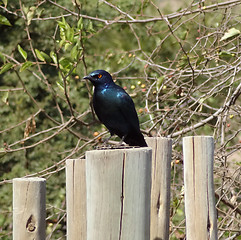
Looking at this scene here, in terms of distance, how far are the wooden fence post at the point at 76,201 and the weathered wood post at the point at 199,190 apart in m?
0.49

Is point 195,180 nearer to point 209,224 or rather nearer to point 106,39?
point 209,224

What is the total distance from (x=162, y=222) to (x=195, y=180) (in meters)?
0.32

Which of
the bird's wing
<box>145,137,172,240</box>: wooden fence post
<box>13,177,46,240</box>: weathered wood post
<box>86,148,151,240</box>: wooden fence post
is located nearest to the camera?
<box>86,148,151,240</box>: wooden fence post

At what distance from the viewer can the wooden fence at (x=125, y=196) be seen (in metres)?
2.26

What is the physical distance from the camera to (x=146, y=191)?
2.33 m

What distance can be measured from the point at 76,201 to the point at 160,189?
0.47m

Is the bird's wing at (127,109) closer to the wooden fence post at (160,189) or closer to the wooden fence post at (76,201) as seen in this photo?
the wooden fence post at (160,189)

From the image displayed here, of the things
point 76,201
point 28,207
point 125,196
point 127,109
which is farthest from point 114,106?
point 125,196

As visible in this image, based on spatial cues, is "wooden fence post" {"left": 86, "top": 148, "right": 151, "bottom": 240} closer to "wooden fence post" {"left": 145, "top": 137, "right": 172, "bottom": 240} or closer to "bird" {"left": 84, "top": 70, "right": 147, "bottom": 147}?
"wooden fence post" {"left": 145, "top": 137, "right": 172, "bottom": 240}

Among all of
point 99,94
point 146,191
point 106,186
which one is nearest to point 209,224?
point 146,191

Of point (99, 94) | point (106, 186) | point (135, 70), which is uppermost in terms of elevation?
point (135, 70)

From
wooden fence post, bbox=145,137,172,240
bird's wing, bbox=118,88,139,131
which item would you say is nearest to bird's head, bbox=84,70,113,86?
bird's wing, bbox=118,88,139,131

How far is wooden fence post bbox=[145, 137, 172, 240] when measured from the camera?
2.87 meters

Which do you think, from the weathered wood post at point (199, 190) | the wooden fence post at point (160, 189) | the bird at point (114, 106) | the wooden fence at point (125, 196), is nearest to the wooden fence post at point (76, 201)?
the wooden fence at point (125, 196)
